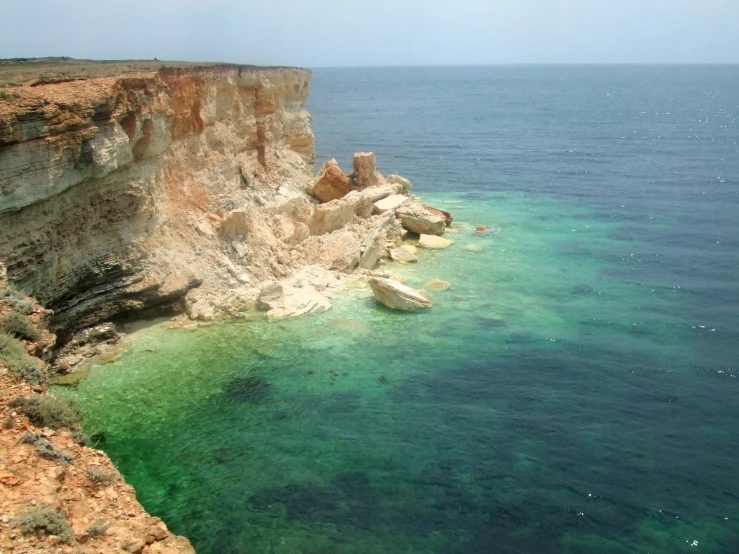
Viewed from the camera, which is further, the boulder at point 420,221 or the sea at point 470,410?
the boulder at point 420,221

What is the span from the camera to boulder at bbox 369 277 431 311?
71.7 ft

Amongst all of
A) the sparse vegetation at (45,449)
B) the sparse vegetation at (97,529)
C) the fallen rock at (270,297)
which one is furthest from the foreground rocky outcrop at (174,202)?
the sparse vegetation at (97,529)

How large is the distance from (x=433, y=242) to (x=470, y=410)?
14485 mm

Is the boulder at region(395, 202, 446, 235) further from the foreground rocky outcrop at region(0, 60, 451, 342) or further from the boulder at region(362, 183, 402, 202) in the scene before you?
the boulder at region(362, 183, 402, 202)

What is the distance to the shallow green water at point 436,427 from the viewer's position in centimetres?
1207

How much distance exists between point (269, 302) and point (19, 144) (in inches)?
371

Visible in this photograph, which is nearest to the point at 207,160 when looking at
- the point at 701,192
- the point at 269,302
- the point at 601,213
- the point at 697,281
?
the point at 269,302

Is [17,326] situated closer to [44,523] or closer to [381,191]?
[44,523]

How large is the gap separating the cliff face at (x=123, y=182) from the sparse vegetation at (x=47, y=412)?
5.51 m

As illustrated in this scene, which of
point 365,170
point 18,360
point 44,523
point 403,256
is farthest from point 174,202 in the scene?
point 44,523

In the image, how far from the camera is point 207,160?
24.5 m

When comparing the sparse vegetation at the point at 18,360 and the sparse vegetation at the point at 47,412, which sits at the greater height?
the sparse vegetation at the point at 18,360

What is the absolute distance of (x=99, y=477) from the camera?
983 centimetres

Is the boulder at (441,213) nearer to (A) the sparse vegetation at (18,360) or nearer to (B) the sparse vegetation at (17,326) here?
(B) the sparse vegetation at (17,326)
